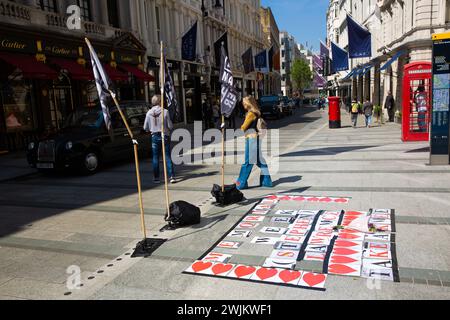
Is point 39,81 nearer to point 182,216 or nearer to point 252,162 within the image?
point 252,162

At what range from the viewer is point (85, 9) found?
2048 cm

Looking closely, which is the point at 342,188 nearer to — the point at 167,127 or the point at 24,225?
the point at 167,127

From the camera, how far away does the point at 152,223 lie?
632 centimetres

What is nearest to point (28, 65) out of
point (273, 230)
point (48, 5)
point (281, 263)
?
point (48, 5)

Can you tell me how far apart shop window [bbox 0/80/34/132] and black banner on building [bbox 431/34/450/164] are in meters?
14.7

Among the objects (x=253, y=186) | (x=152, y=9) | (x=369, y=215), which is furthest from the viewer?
(x=152, y=9)

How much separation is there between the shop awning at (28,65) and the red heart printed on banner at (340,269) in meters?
13.5

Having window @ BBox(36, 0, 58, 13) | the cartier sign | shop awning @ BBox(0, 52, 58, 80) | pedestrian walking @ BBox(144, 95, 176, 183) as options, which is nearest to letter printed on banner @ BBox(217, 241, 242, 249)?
pedestrian walking @ BBox(144, 95, 176, 183)

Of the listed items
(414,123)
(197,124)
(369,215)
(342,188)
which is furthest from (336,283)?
(197,124)

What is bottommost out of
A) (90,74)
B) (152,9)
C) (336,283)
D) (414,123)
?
(336,283)

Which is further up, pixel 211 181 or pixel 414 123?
pixel 414 123

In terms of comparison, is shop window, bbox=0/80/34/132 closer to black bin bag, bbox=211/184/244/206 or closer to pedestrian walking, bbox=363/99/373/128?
black bin bag, bbox=211/184/244/206

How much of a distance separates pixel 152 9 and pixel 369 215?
24254mm

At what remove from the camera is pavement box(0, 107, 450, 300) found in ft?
13.1
